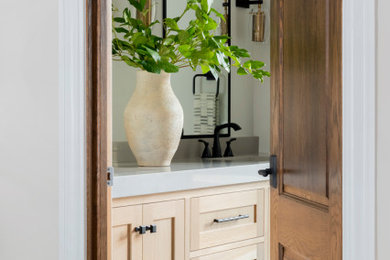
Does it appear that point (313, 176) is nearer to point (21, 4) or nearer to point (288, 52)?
point (288, 52)

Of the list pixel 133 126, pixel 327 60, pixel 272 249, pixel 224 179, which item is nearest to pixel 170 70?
pixel 133 126

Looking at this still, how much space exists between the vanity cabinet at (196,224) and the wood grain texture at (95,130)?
18.7 inches

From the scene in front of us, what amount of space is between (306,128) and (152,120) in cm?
123

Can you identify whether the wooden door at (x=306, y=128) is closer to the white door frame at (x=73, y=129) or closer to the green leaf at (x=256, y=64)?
the white door frame at (x=73, y=129)

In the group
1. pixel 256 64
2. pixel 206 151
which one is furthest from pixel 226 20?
pixel 206 151

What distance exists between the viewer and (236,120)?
10.7 ft

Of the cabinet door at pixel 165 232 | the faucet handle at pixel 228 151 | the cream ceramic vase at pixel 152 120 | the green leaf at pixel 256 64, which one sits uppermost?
the green leaf at pixel 256 64

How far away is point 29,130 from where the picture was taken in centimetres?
177

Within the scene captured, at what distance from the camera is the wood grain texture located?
1569 millimetres

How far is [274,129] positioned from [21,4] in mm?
1060

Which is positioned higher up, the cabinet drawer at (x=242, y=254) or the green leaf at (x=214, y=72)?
the green leaf at (x=214, y=72)

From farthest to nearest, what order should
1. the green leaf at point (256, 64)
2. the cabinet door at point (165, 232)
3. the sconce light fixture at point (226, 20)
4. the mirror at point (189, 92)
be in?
1. the sconce light fixture at point (226, 20)
2. the mirror at point (189, 92)
3. the green leaf at point (256, 64)
4. the cabinet door at point (165, 232)

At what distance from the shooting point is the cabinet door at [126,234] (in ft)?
6.77
